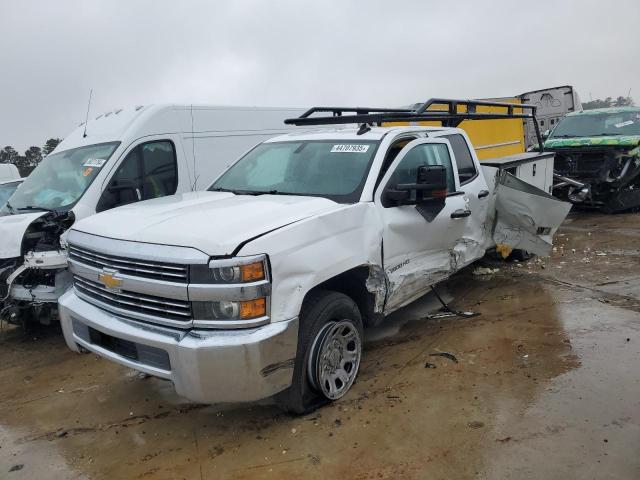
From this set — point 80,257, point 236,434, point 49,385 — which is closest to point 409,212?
point 236,434

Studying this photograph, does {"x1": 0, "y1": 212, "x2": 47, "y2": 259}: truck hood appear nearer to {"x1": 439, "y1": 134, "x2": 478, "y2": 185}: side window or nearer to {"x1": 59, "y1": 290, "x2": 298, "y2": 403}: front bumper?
{"x1": 59, "y1": 290, "x2": 298, "y2": 403}: front bumper

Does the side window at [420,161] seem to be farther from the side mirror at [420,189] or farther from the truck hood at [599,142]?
the truck hood at [599,142]

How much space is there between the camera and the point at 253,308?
9.78 ft

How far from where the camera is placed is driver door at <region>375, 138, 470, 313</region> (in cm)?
413

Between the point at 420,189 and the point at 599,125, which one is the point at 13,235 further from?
the point at 599,125

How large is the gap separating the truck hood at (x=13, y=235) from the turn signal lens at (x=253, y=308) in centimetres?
315

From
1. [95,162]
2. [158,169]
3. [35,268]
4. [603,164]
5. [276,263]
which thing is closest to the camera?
[276,263]

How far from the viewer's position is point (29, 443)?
3527 millimetres

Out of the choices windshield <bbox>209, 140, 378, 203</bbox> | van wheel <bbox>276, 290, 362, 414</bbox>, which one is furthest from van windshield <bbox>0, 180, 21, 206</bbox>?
van wheel <bbox>276, 290, 362, 414</bbox>

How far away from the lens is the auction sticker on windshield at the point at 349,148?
435 cm

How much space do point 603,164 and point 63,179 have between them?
30.6 feet

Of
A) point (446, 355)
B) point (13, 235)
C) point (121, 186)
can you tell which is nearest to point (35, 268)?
point (13, 235)

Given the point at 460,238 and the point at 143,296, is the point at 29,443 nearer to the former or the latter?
the point at 143,296

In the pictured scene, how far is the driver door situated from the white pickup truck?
0.7 inches
